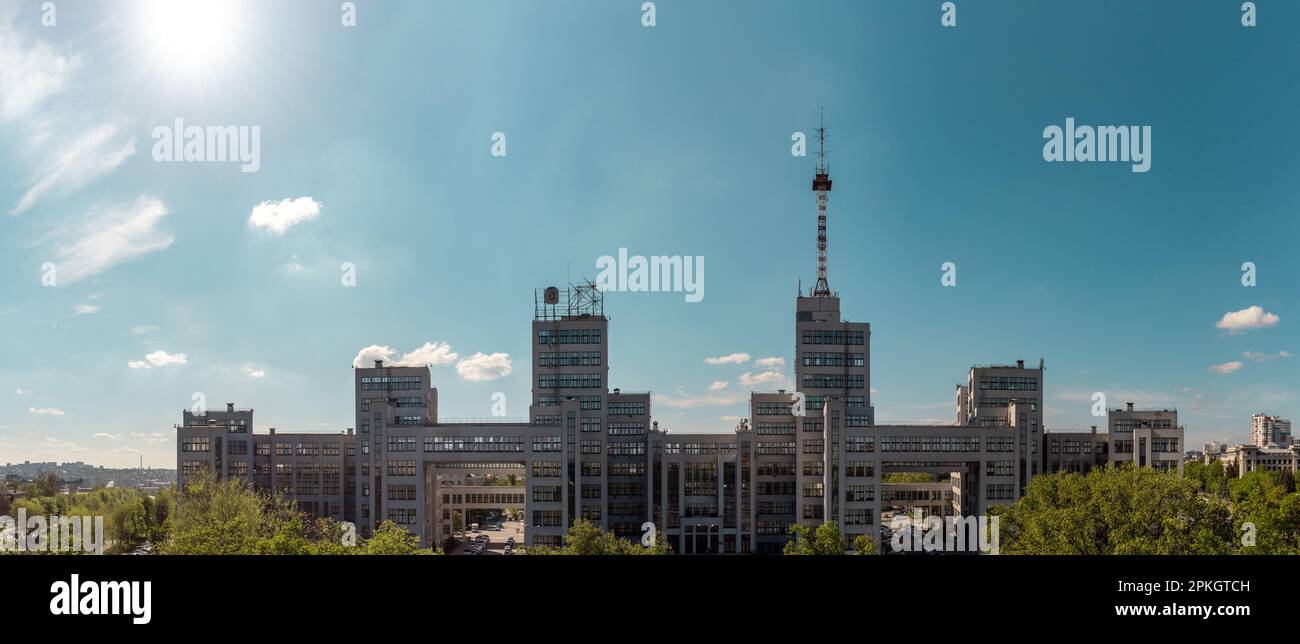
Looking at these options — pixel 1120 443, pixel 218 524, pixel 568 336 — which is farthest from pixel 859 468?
pixel 218 524

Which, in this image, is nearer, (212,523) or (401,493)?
(212,523)

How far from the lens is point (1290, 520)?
4531 centimetres

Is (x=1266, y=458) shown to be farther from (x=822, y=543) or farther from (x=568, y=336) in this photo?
(x=568, y=336)

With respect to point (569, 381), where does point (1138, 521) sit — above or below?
below

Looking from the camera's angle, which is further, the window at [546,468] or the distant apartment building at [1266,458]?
the distant apartment building at [1266,458]

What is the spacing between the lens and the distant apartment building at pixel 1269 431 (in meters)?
152

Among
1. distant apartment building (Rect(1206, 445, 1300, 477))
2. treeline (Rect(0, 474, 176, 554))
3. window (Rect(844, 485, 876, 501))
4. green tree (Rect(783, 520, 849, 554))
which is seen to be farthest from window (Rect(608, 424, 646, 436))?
distant apartment building (Rect(1206, 445, 1300, 477))

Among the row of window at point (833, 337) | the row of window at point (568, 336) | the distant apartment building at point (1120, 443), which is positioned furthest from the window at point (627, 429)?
the distant apartment building at point (1120, 443)

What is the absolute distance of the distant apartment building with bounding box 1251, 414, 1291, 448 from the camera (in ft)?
500

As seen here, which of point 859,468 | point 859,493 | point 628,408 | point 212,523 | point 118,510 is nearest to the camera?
point 212,523

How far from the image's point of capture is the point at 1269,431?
506 feet

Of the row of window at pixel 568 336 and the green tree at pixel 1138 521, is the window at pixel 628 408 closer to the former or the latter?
the row of window at pixel 568 336

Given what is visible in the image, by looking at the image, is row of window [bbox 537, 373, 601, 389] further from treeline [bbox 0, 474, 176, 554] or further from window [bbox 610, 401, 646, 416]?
treeline [bbox 0, 474, 176, 554]
